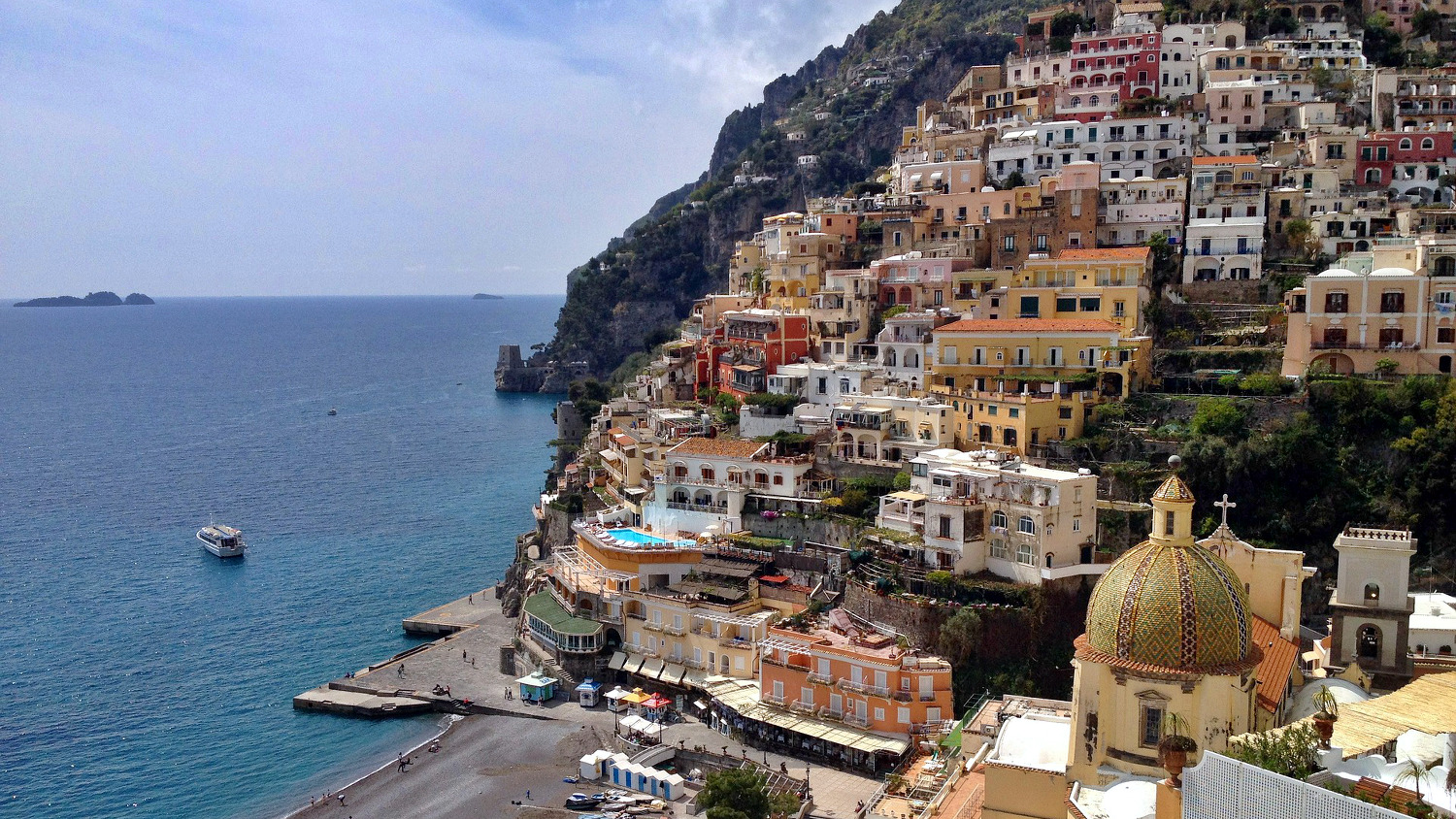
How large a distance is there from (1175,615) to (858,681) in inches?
670

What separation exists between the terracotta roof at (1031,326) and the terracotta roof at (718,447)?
9.41 meters

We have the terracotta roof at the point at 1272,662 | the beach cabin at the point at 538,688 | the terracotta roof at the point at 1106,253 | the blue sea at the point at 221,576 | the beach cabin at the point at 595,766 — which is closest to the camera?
the terracotta roof at the point at 1272,662

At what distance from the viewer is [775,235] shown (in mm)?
73500

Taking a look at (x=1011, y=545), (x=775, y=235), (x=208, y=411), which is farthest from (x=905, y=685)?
(x=208, y=411)

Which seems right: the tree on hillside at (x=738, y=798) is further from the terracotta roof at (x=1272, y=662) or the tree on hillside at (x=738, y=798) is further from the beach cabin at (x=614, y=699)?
the terracotta roof at (x=1272, y=662)

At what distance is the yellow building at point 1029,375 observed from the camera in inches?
1794

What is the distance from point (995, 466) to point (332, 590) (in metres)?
37.1

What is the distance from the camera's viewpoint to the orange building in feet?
121

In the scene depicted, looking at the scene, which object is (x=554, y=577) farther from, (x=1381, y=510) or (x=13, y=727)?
(x=1381, y=510)

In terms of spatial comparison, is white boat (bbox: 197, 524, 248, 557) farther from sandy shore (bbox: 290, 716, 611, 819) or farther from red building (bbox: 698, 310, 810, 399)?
sandy shore (bbox: 290, 716, 611, 819)

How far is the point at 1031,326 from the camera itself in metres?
49.4

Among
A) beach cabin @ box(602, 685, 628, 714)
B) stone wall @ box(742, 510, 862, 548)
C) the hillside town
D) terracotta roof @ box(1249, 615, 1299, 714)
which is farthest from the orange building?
terracotta roof @ box(1249, 615, 1299, 714)

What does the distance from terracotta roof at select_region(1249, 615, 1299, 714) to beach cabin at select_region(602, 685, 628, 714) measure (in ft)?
74.9

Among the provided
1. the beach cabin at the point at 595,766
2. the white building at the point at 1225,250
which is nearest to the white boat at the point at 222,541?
the beach cabin at the point at 595,766
